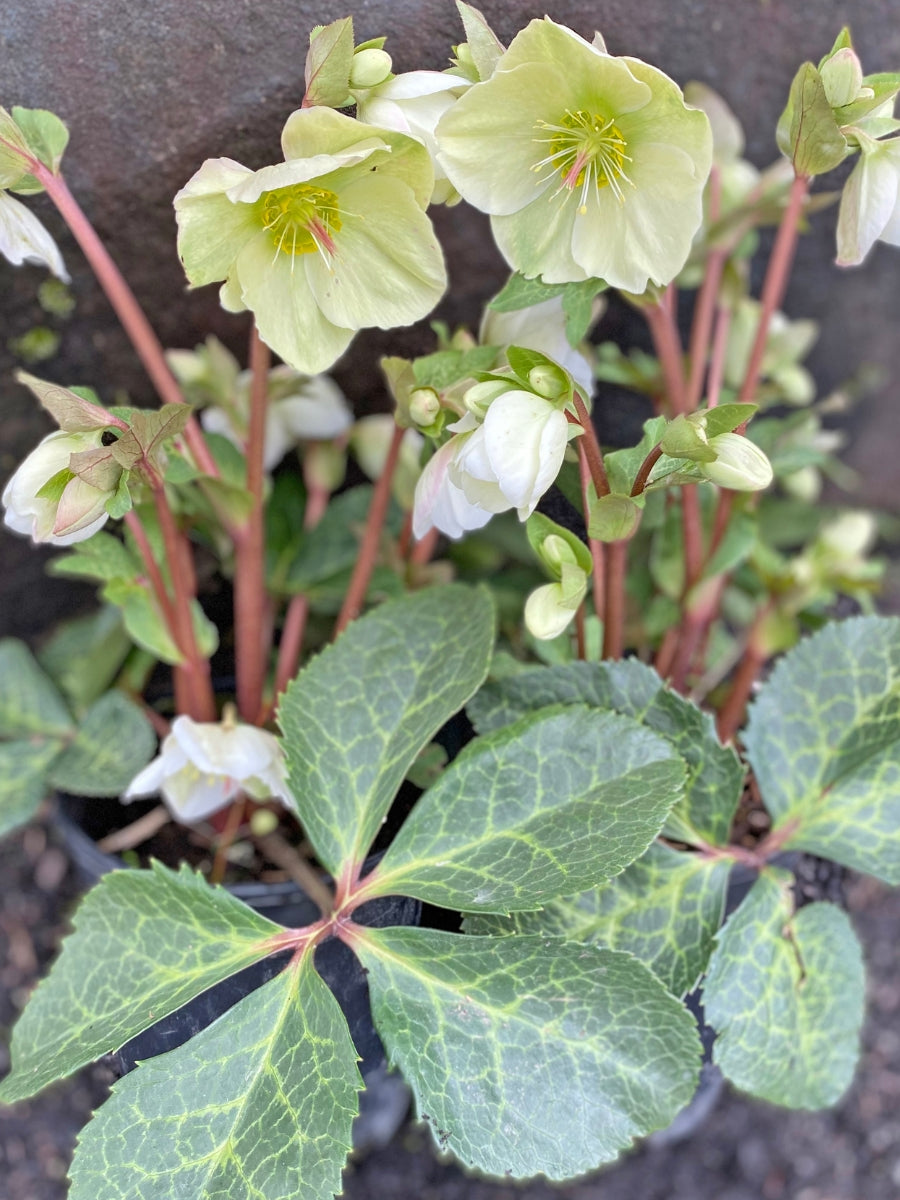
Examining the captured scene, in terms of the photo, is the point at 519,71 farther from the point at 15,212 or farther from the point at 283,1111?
the point at 283,1111

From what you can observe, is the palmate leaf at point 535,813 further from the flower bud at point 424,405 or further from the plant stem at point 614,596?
the flower bud at point 424,405

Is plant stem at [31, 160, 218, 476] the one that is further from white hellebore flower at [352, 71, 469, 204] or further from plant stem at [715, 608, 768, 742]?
plant stem at [715, 608, 768, 742]

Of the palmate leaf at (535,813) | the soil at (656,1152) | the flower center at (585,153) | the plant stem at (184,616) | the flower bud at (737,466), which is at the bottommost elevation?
the soil at (656,1152)

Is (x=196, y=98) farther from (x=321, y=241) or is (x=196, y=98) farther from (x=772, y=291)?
(x=772, y=291)

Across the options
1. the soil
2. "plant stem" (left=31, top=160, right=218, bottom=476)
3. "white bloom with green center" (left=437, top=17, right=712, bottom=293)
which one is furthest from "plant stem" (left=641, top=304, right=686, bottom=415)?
the soil

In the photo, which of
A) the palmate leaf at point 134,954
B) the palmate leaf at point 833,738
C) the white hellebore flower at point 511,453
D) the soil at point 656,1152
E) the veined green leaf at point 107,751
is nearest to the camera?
the white hellebore flower at point 511,453

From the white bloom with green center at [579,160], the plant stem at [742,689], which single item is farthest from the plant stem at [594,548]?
the plant stem at [742,689]

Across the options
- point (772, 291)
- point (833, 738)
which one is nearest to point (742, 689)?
point (833, 738)
